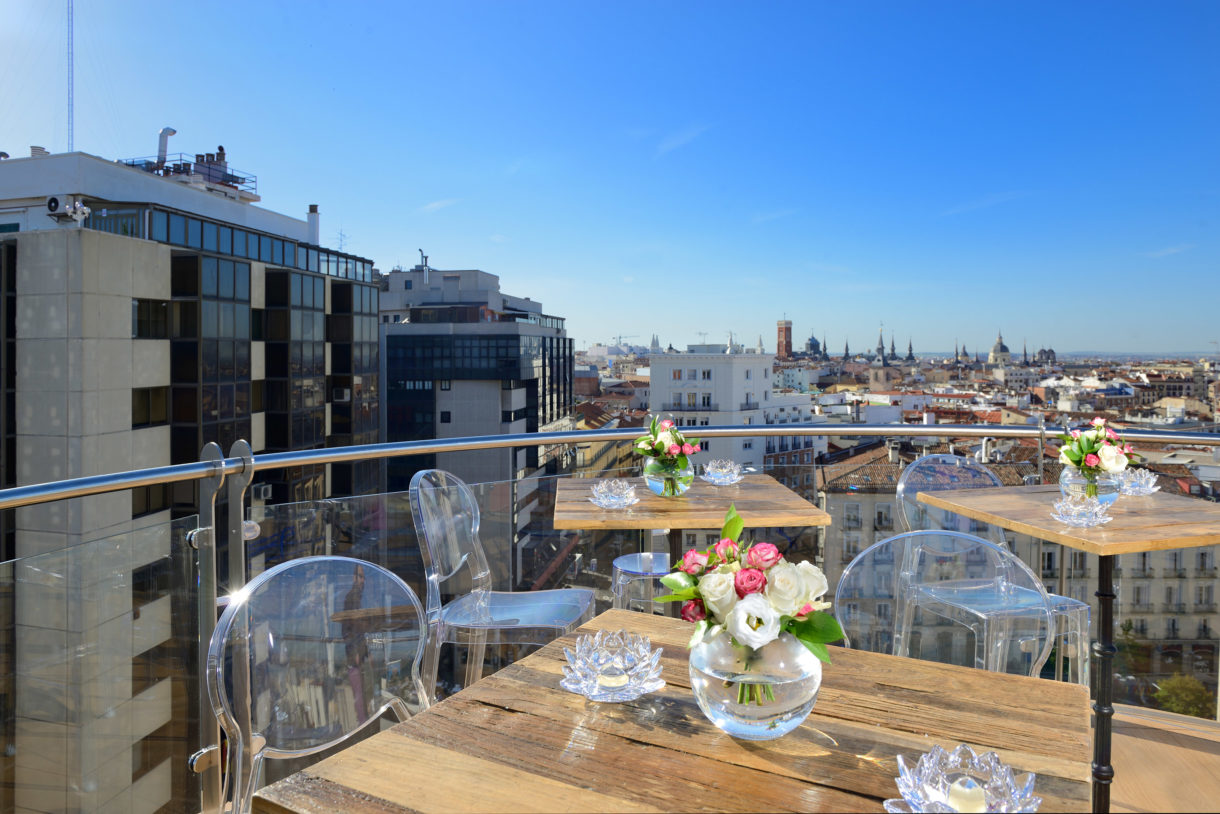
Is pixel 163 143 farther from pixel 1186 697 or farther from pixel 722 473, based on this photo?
pixel 1186 697

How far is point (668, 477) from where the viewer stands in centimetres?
321

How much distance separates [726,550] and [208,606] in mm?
1456

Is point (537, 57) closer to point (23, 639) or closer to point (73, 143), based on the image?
point (73, 143)

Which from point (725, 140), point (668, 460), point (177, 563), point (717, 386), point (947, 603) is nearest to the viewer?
point (177, 563)

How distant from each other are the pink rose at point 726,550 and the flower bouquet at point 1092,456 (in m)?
2.43

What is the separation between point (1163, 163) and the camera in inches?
1388

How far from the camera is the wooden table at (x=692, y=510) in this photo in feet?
9.02

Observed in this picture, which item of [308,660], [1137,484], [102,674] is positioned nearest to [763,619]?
[308,660]

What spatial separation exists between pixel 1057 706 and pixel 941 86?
1342 inches

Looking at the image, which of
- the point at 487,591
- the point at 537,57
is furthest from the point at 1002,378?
the point at 487,591

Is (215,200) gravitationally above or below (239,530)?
above

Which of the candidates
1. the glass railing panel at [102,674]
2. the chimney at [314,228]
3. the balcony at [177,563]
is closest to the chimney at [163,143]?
the chimney at [314,228]

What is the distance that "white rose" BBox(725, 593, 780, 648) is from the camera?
98 cm

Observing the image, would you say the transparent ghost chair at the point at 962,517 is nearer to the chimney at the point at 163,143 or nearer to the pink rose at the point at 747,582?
the pink rose at the point at 747,582
